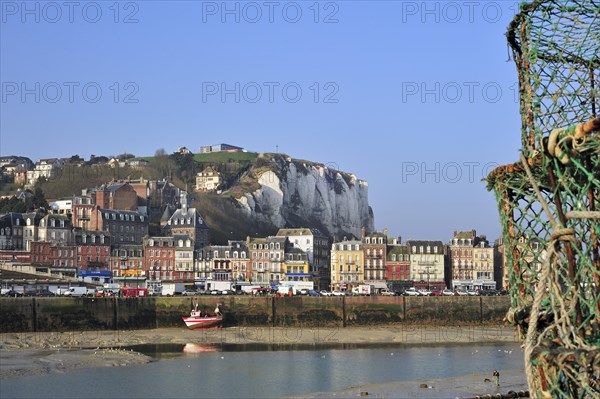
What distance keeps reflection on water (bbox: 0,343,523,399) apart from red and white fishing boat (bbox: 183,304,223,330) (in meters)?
9.96

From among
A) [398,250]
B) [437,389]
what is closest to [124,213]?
[398,250]

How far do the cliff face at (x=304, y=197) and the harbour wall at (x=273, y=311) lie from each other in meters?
78.1

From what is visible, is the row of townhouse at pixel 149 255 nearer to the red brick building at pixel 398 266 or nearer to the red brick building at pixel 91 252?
the red brick building at pixel 91 252

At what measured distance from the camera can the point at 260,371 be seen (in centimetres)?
4675

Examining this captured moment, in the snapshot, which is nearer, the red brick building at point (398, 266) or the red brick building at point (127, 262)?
the red brick building at point (398, 266)

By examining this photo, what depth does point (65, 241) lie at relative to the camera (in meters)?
110

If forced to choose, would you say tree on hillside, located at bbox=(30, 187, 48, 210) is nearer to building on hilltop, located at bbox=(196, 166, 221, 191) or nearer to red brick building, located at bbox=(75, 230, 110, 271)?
red brick building, located at bbox=(75, 230, 110, 271)

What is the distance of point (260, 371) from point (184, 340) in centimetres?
1811

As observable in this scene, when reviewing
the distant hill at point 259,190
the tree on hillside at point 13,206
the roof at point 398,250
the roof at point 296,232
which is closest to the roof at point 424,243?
the roof at point 398,250

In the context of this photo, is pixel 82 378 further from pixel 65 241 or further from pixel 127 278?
pixel 65 241

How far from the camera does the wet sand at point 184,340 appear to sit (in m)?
46.7

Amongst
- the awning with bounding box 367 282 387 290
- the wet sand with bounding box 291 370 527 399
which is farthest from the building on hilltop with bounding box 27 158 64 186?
the wet sand with bounding box 291 370 527 399

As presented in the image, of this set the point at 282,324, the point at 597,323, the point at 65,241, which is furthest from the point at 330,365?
the point at 65,241

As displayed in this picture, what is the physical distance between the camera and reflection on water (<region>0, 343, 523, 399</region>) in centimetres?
4016
